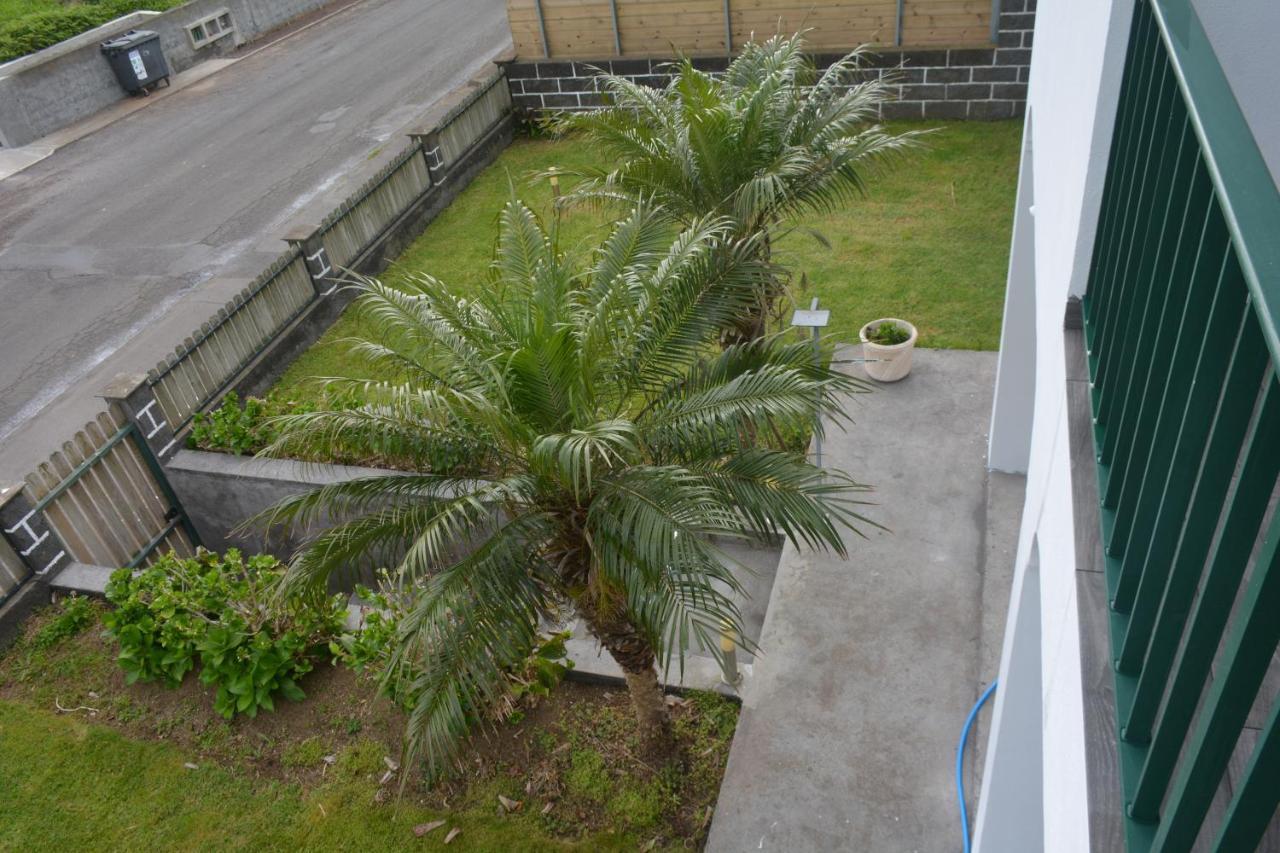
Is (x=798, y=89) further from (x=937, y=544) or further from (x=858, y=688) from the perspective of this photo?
(x=858, y=688)

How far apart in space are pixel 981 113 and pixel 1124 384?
1291cm

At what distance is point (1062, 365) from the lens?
274 centimetres

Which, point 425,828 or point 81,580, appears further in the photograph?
point 81,580

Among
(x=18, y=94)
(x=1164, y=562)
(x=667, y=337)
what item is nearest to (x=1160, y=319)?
(x=1164, y=562)

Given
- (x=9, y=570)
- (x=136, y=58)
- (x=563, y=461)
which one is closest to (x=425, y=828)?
(x=563, y=461)

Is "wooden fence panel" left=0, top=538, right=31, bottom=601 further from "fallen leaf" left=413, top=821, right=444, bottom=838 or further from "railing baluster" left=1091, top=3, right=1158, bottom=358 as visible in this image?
"railing baluster" left=1091, top=3, right=1158, bottom=358

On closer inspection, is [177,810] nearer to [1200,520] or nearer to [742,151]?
[742,151]

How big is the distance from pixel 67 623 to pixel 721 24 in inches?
450

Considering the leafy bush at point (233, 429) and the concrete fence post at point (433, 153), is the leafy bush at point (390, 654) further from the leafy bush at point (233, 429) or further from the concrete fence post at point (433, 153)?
the concrete fence post at point (433, 153)

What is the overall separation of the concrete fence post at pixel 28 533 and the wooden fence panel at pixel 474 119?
25.8ft

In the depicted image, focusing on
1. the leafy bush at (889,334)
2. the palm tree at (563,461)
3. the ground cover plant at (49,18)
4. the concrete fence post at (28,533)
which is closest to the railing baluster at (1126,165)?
the palm tree at (563,461)

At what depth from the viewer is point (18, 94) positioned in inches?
670

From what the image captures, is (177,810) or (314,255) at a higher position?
(314,255)

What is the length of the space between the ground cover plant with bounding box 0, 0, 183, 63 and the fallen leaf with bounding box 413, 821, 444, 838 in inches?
717
